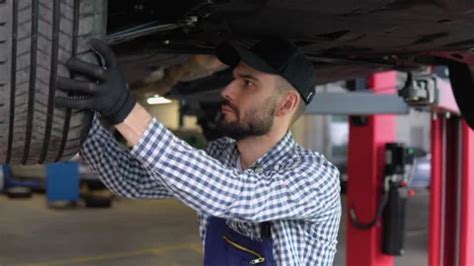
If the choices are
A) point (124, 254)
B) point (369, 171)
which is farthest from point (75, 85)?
point (124, 254)

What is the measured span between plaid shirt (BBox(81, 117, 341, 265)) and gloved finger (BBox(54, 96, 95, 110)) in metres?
0.14

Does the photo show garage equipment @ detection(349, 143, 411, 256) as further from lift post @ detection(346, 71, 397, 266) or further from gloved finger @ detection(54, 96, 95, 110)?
gloved finger @ detection(54, 96, 95, 110)

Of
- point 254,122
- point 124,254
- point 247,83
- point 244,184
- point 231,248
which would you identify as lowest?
point 124,254

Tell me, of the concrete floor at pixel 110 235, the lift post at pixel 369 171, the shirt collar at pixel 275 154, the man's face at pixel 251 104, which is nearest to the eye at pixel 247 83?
the man's face at pixel 251 104

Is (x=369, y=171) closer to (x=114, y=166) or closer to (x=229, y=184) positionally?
(x=114, y=166)

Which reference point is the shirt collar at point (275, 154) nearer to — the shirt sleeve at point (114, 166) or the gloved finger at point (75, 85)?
the shirt sleeve at point (114, 166)

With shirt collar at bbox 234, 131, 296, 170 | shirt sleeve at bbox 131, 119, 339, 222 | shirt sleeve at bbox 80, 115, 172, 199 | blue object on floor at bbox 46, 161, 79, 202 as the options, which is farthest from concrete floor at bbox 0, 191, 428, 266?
shirt sleeve at bbox 131, 119, 339, 222

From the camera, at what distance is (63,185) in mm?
9672

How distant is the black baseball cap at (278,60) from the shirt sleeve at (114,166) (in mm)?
429

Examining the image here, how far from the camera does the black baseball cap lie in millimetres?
1710

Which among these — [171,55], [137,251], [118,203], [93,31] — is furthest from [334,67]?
[118,203]

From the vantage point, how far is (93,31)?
134 cm

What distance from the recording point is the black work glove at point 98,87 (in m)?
1.30

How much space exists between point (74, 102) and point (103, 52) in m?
0.12
